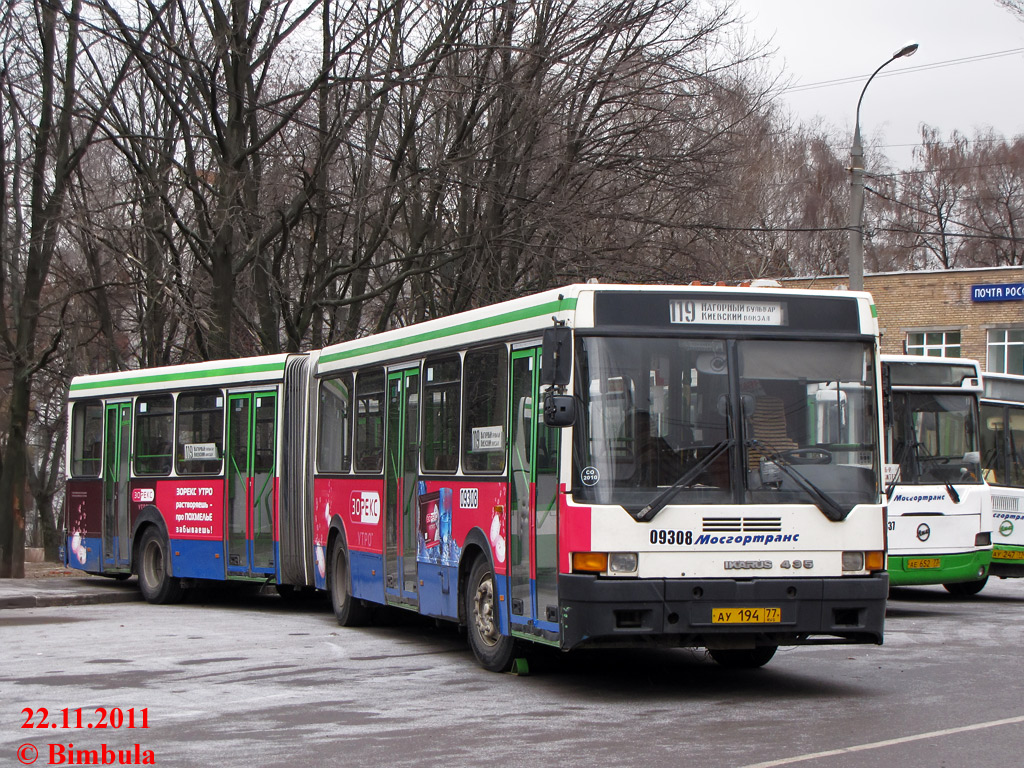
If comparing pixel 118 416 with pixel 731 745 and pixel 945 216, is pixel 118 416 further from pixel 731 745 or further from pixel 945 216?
pixel 945 216

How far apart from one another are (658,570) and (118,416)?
11.8 m

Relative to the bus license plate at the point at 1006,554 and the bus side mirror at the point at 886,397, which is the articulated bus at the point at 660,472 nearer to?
the bus side mirror at the point at 886,397

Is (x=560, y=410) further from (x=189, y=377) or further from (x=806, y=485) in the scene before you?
(x=189, y=377)

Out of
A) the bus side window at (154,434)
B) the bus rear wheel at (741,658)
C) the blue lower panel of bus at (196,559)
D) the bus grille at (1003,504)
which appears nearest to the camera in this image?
the bus rear wheel at (741,658)

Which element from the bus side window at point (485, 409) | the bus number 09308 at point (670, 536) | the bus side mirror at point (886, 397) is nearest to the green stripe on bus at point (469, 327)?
the bus side window at point (485, 409)

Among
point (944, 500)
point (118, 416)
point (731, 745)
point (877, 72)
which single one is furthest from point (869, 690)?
point (877, 72)

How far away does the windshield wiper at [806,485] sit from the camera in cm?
971

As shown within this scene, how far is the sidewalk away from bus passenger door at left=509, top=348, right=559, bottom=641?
8.97 meters

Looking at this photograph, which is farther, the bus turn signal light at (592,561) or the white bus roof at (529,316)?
the white bus roof at (529,316)

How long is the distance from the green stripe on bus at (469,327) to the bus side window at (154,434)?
13.1 ft

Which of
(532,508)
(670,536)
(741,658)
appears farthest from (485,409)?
(741,658)

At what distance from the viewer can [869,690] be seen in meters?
9.97

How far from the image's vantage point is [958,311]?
44781 mm

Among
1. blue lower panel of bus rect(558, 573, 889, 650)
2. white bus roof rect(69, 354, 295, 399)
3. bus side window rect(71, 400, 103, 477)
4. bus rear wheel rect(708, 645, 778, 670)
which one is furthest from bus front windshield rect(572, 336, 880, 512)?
bus side window rect(71, 400, 103, 477)
